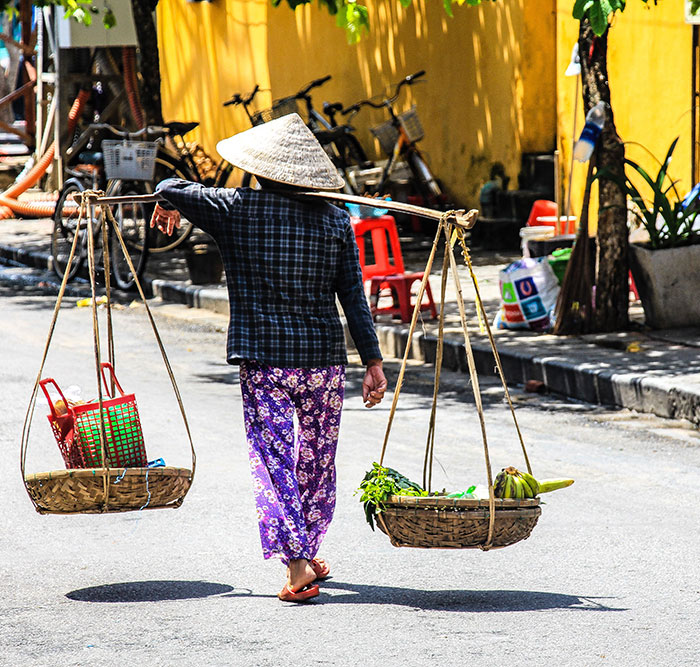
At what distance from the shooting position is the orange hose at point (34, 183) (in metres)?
19.5

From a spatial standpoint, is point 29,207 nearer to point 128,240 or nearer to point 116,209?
point 128,240

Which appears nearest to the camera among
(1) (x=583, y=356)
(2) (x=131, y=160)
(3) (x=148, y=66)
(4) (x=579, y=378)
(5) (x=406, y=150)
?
(4) (x=579, y=378)

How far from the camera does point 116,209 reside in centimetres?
1341

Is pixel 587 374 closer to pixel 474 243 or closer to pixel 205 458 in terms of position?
pixel 205 458

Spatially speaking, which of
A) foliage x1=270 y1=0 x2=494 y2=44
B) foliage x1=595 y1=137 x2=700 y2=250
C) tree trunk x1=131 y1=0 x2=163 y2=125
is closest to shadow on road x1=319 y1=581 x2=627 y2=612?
foliage x1=270 y1=0 x2=494 y2=44

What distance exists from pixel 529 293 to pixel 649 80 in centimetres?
374

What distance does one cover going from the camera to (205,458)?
6.60 metres

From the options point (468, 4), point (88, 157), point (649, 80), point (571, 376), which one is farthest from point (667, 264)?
point (88, 157)

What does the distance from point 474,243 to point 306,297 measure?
1085cm

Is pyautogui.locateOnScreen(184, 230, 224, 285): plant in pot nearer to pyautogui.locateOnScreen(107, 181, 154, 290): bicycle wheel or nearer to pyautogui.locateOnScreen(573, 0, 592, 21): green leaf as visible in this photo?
pyautogui.locateOnScreen(107, 181, 154, 290): bicycle wheel

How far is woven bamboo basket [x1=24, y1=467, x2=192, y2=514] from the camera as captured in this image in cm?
448

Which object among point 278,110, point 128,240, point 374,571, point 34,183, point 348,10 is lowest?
point 374,571

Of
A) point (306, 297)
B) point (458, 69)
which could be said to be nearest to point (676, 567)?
point (306, 297)

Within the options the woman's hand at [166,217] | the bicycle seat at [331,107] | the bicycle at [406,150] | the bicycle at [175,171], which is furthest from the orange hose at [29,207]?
the woman's hand at [166,217]
